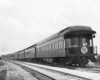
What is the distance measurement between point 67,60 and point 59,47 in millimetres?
1659

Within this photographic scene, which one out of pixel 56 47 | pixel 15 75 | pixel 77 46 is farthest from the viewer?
pixel 56 47

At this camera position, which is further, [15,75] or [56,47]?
[56,47]

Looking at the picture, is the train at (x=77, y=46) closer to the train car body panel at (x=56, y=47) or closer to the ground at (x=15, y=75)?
the train car body panel at (x=56, y=47)

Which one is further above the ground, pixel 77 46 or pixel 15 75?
pixel 77 46

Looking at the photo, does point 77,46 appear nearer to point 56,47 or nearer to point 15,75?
point 56,47

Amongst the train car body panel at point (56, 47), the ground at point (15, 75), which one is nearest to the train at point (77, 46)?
the train car body panel at point (56, 47)

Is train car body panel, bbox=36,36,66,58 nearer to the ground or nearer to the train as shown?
the train

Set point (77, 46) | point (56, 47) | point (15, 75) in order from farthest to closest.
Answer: point (56, 47), point (77, 46), point (15, 75)

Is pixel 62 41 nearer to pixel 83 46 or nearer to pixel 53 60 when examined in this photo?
pixel 83 46

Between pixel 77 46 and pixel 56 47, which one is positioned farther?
pixel 56 47

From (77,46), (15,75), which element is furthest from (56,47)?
(15,75)

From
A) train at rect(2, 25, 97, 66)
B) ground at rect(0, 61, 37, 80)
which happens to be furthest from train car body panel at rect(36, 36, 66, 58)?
ground at rect(0, 61, 37, 80)

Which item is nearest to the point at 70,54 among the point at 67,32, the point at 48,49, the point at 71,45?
the point at 71,45

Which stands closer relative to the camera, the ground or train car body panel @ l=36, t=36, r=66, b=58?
the ground
